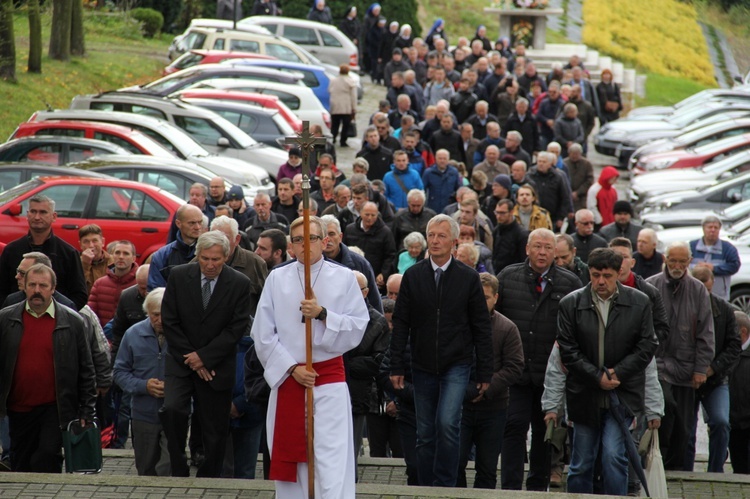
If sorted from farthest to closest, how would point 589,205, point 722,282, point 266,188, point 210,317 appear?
1. point 266,188
2. point 589,205
3. point 722,282
4. point 210,317

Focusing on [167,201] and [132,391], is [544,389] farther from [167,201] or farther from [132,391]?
[167,201]

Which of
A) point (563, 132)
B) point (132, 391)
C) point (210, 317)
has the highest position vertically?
point (210, 317)

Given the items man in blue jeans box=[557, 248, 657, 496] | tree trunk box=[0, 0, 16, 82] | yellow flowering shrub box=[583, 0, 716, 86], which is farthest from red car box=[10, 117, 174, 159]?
man in blue jeans box=[557, 248, 657, 496]

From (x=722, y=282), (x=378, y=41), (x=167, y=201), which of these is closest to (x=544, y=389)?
(x=722, y=282)

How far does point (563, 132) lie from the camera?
76.4 feet

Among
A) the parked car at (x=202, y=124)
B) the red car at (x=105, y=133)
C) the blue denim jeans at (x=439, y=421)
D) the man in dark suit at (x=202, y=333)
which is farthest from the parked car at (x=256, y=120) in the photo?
the blue denim jeans at (x=439, y=421)

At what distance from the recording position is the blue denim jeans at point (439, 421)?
29.5 ft

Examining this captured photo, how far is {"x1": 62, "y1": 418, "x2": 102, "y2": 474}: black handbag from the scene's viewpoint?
29.6ft

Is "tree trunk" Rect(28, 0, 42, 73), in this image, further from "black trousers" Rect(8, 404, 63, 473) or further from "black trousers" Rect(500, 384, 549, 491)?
"black trousers" Rect(500, 384, 549, 491)

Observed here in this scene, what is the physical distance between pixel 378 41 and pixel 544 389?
29764 millimetres

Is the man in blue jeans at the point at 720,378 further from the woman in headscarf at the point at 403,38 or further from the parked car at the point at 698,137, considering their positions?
the woman in headscarf at the point at 403,38

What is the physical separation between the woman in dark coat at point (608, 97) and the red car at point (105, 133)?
13.9 m

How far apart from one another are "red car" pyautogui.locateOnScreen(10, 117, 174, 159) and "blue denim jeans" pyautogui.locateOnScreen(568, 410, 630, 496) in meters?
12.4

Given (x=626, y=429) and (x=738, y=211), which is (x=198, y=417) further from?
(x=738, y=211)
